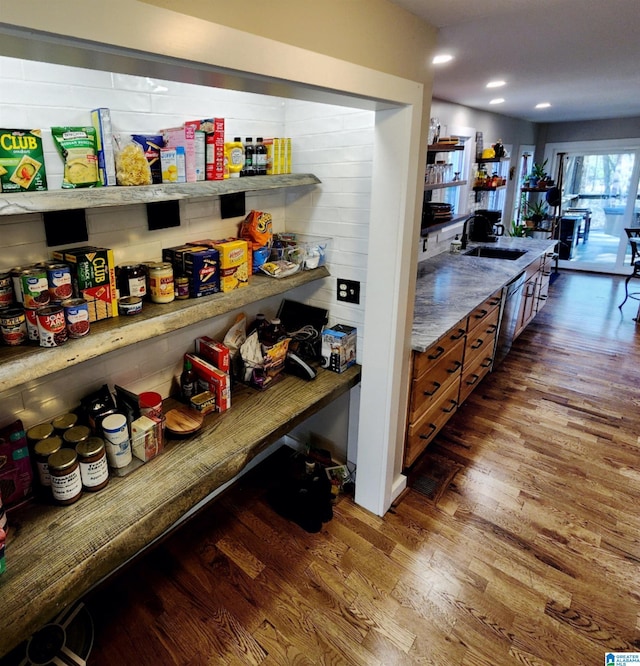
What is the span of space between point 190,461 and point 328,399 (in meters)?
0.71

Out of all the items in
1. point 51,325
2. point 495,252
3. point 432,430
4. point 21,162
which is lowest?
point 432,430

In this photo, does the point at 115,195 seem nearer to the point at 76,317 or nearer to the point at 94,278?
the point at 94,278

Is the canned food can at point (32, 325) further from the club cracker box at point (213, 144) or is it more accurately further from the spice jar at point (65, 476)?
the club cracker box at point (213, 144)

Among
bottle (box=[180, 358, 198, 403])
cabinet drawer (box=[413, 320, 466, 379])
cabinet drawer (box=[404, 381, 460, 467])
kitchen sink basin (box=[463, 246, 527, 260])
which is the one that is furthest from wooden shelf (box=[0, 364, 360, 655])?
kitchen sink basin (box=[463, 246, 527, 260])

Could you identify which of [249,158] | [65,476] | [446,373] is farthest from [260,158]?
[446,373]

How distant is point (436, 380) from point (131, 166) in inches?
76.0

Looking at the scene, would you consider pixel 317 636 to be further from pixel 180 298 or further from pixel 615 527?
pixel 615 527

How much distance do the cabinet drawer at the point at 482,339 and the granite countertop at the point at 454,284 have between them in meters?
0.22

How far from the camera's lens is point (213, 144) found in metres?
1.64

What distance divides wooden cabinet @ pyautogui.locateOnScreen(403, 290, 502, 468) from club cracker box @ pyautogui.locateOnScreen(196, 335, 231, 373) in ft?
3.19

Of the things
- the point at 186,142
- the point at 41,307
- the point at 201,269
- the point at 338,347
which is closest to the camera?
the point at 41,307

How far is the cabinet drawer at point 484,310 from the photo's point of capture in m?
2.96

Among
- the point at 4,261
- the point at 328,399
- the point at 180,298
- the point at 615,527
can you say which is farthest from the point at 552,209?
the point at 4,261

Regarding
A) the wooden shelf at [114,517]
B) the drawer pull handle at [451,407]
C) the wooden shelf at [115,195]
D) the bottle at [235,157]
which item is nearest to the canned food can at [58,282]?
the wooden shelf at [115,195]
